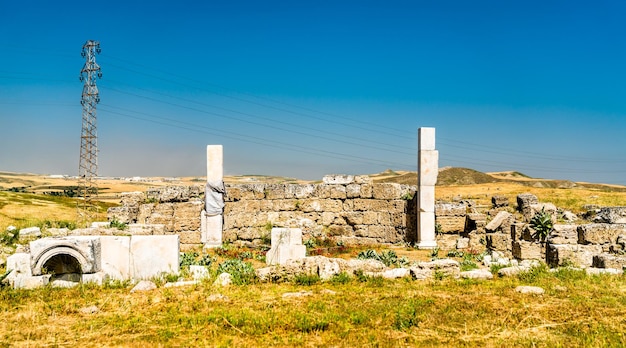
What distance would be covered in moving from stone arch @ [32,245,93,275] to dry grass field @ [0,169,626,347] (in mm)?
461

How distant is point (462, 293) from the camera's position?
858cm

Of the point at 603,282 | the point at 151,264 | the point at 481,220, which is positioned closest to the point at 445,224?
the point at 481,220

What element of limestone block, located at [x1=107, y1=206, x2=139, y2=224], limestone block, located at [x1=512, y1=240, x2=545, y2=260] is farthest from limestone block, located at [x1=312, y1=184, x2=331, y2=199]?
limestone block, located at [x1=512, y1=240, x2=545, y2=260]

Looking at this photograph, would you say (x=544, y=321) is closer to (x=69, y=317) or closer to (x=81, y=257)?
(x=69, y=317)

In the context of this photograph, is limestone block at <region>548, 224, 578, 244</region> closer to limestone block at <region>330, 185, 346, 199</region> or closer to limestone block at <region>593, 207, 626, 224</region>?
limestone block at <region>593, 207, 626, 224</region>

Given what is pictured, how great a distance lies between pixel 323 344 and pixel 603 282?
578 cm

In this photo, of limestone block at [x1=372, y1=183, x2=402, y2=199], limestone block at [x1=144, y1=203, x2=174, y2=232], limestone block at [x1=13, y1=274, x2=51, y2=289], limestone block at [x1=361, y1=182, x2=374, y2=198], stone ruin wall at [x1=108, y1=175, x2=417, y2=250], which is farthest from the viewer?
limestone block at [x1=361, y1=182, x2=374, y2=198]

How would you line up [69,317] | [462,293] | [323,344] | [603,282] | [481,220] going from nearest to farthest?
[323,344] < [69,317] < [462,293] < [603,282] < [481,220]

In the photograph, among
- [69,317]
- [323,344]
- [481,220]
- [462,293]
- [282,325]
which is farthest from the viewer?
[481,220]

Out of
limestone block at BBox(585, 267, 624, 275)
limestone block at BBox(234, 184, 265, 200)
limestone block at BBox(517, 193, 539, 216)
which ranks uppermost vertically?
limestone block at BBox(234, 184, 265, 200)

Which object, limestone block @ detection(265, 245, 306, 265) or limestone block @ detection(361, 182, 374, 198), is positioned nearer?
limestone block @ detection(265, 245, 306, 265)

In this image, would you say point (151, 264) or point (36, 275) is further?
point (151, 264)

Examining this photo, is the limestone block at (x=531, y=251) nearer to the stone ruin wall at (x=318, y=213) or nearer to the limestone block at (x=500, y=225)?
the limestone block at (x=500, y=225)

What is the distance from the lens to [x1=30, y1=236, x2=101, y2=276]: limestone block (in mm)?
8914
